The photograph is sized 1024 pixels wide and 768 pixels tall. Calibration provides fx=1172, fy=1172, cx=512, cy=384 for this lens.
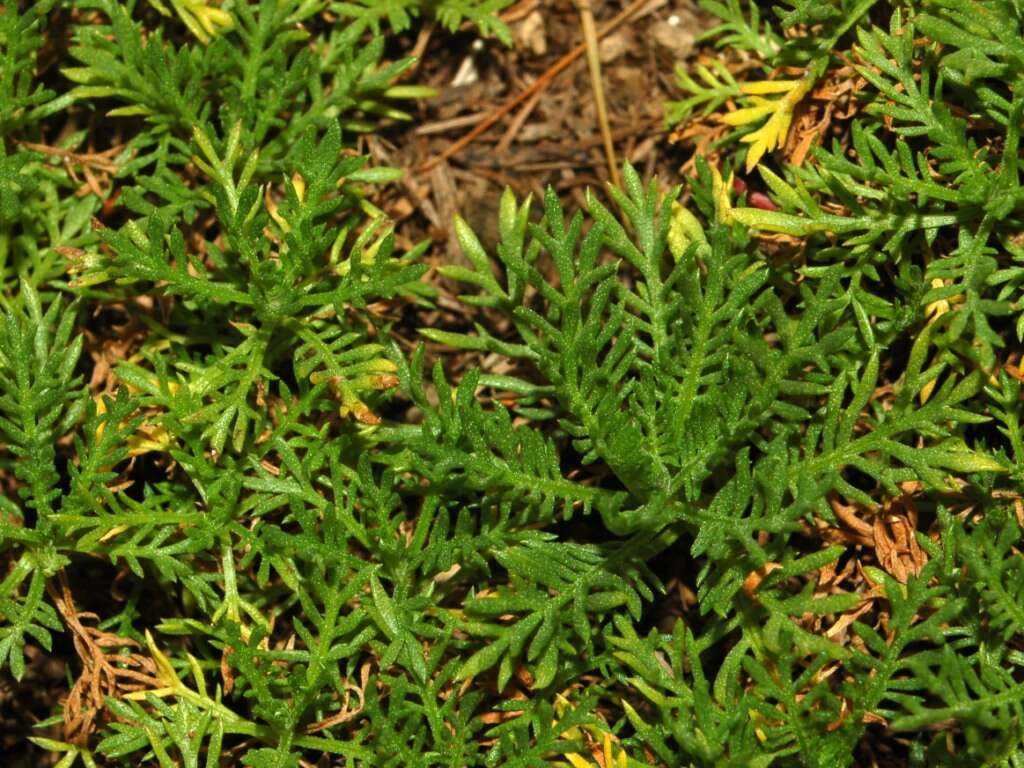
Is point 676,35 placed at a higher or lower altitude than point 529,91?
higher

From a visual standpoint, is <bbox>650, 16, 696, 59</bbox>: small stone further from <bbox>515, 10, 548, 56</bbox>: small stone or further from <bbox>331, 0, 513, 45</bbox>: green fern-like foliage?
<bbox>331, 0, 513, 45</bbox>: green fern-like foliage

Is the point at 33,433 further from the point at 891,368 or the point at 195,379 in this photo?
the point at 891,368

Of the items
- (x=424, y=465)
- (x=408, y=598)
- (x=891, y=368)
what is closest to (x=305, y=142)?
(x=424, y=465)

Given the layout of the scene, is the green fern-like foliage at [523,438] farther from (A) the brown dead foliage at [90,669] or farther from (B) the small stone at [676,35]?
(B) the small stone at [676,35]

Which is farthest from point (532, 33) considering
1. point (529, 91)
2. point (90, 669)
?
point (90, 669)

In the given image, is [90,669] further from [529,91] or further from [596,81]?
[596,81]
